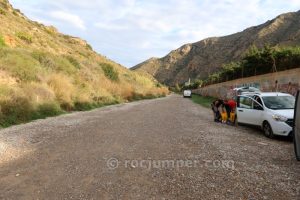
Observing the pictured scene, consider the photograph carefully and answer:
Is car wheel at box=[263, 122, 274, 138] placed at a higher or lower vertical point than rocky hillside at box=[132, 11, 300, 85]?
lower

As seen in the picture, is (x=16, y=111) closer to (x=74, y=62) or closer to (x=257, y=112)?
(x=257, y=112)

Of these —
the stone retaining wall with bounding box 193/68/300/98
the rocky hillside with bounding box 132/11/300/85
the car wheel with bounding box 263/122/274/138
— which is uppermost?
the rocky hillside with bounding box 132/11/300/85

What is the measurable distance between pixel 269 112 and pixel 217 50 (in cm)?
12221

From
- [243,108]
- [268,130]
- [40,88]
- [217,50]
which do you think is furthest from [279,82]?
[217,50]

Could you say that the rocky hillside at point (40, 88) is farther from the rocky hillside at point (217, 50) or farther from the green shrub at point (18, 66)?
the rocky hillside at point (217, 50)

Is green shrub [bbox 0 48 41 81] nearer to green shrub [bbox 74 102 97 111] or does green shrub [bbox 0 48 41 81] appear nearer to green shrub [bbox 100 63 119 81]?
green shrub [bbox 74 102 97 111]

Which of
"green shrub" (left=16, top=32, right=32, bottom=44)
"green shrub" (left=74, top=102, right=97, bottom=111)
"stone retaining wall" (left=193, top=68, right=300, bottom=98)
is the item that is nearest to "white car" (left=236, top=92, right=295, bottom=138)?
"stone retaining wall" (left=193, top=68, right=300, bottom=98)

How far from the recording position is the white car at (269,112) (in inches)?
449

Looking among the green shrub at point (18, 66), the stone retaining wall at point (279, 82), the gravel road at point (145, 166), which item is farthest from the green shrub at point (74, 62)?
the gravel road at point (145, 166)

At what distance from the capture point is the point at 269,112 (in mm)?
12328

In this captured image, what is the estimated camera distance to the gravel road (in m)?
5.87

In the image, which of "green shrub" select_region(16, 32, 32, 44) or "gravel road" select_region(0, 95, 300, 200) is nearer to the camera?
"gravel road" select_region(0, 95, 300, 200)

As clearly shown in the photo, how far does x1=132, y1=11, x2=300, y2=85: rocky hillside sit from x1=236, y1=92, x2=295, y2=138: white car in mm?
62189

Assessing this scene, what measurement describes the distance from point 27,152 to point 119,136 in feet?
11.2
